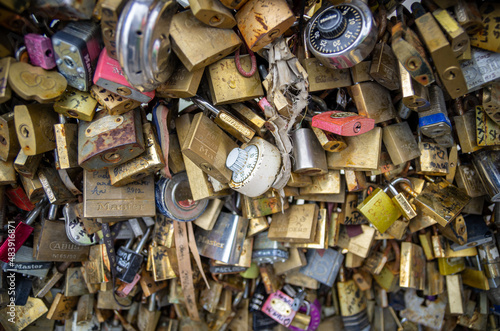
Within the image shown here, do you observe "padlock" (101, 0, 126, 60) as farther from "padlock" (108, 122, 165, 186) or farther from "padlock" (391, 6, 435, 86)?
"padlock" (391, 6, 435, 86)

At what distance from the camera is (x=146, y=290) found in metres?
2.33

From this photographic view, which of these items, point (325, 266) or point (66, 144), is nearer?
point (66, 144)

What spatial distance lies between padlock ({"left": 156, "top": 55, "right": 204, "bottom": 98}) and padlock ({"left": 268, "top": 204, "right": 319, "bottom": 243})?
3.61ft

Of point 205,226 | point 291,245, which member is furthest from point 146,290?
point 291,245

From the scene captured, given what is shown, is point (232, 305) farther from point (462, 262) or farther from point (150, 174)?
point (462, 262)

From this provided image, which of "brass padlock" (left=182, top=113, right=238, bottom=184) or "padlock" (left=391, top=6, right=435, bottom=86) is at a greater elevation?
"padlock" (left=391, top=6, right=435, bottom=86)

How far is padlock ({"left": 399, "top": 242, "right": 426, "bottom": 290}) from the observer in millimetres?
2346

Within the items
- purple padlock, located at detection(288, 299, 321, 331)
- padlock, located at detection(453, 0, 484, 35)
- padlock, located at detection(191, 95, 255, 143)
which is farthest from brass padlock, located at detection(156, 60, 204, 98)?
purple padlock, located at detection(288, 299, 321, 331)

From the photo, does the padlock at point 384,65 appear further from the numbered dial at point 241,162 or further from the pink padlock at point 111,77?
the pink padlock at point 111,77

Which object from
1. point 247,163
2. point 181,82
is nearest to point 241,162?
point 247,163

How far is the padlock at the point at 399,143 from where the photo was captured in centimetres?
196

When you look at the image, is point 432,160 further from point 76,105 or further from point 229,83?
point 76,105

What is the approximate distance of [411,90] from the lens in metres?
1.69

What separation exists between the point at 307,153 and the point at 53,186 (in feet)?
5.19
